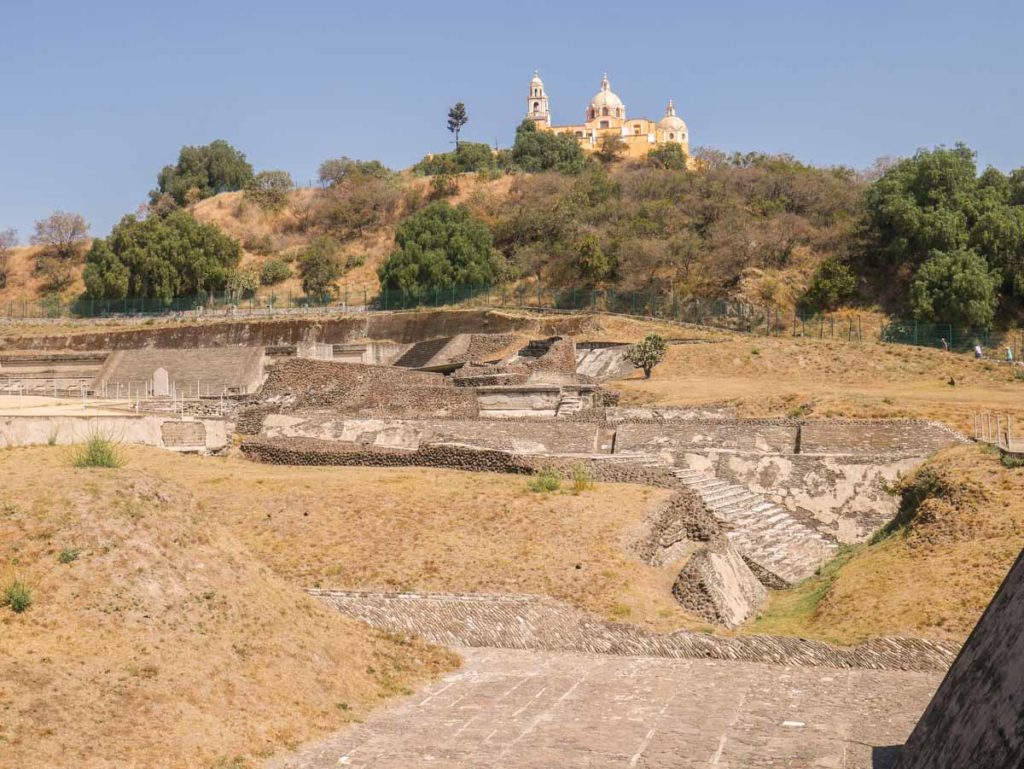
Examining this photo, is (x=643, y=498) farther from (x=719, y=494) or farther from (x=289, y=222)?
(x=289, y=222)

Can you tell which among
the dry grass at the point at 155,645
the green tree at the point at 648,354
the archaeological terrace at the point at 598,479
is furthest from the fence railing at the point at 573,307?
the dry grass at the point at 155,645

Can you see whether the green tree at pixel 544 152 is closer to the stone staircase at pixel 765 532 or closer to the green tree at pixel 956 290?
the green tree at pixel 956 290

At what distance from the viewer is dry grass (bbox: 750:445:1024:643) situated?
40.7ft

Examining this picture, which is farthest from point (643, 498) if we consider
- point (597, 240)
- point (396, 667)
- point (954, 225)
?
point (597, 240)

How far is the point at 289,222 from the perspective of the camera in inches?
3110

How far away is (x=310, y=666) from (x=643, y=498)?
924 cm

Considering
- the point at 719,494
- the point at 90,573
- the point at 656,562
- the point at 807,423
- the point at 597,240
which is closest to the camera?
the point at 90,573

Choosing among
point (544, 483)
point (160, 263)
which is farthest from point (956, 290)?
point (160, 263)

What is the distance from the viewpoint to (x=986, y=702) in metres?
3.18

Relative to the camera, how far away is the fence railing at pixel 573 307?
42.5m

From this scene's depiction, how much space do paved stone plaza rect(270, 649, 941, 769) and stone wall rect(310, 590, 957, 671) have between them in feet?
0.92

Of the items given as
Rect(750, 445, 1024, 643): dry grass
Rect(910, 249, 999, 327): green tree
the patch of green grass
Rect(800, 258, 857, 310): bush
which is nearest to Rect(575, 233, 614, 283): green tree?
Rect(800, 258, 857, 310): bush

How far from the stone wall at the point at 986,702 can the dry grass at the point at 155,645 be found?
5.88 metres

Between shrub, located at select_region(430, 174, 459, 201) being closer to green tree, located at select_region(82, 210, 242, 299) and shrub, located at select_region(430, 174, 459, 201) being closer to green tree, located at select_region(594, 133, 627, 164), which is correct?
green tree, located at select_region(594, 133, 627, 164)
